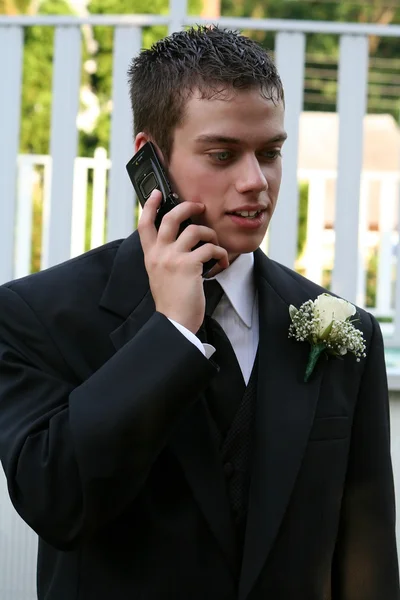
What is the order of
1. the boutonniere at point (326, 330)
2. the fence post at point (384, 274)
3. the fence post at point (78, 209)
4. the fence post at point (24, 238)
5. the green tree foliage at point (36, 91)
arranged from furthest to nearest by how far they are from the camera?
the green tree foliage at point (36, 91)
the fence post at point (384, 274)
the fence post at point (24, 238)
the fence post at point (78, 209)
the boutonniere at point (326, 330)

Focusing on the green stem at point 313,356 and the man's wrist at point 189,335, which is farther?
the green stem at point 313,356

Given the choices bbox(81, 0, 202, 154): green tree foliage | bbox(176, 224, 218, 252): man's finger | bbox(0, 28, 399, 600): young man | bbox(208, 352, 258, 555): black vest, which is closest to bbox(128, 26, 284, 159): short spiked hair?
bbox(0, 28, 399, 600): young man

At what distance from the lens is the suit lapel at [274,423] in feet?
6.68

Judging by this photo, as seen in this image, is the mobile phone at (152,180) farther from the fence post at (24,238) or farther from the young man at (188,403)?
the fence post at (24,238)

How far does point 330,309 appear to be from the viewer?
2.28 metres

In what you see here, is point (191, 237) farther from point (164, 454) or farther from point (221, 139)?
point (164, 454)

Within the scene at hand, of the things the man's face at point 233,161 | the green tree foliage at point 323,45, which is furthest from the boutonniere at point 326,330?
the green tree foliage at point 323,45

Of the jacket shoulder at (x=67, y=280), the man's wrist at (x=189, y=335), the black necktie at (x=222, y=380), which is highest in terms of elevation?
the jacket shoulder at (x=67, y=280)

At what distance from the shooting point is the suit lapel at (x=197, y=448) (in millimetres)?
2010

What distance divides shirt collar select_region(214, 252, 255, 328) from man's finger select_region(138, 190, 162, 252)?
208mm

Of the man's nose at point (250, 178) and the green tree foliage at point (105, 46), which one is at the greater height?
the green tree foliage at point (105, 46)

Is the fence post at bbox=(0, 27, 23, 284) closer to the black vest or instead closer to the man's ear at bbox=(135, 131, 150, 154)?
the man's ear at bbox=(135, 131, 150, 154)

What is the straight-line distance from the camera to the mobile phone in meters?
2.16

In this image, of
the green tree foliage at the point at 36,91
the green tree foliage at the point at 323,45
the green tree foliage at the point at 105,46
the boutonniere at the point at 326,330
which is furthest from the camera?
the green tree foliage at the point at 323,45
